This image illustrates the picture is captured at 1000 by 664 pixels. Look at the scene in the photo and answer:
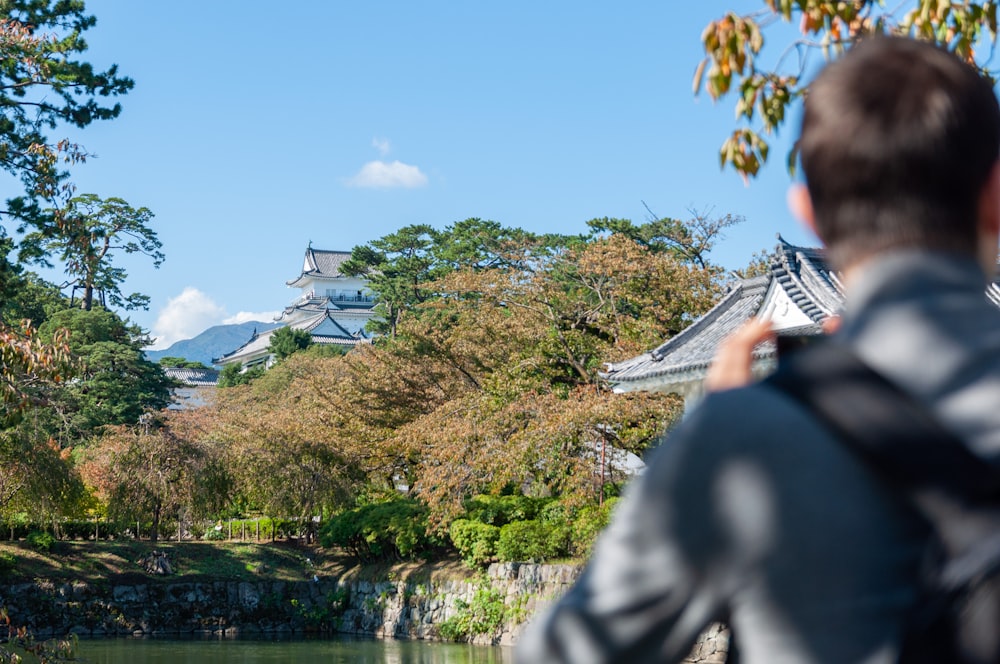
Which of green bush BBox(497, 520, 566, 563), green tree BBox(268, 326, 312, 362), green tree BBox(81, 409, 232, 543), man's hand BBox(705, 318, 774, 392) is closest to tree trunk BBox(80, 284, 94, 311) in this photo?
green tree BBox(268, 326, 312, 362)

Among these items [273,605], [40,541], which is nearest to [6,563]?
[40,541]

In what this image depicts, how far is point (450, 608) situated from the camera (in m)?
17.1

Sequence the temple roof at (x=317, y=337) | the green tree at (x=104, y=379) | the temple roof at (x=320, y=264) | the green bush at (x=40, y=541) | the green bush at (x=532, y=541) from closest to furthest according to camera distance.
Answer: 1. the green bush at (x=532, y=541)
2. the green bush at (x=40, y=541)
3. the green tree at (x=104, y=379)
4. the temple roof at (x=317, y=337)
5. the temple roof at (x=320, y=264)

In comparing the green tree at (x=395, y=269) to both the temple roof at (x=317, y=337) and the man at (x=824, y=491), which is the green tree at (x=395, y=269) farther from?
the man at (x=824, y=491)

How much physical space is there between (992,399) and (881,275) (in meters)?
0.11

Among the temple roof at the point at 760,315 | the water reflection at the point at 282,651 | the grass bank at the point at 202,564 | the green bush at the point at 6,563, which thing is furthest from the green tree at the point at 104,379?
the temple roof at the point at 760,315

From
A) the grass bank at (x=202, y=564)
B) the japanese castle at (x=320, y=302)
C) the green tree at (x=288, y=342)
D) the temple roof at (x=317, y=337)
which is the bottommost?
the grass bank at (x=202, y=564)

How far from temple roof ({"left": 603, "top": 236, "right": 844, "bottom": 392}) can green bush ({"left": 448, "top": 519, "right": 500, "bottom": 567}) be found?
5.89 m

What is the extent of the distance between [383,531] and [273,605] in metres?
2.54

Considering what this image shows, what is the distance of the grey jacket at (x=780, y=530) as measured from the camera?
25.6 inches

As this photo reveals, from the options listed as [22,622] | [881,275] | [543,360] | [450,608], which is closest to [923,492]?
[881,275]

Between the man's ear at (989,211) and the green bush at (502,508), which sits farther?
the green bush at (502,508)

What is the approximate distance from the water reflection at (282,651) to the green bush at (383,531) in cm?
180

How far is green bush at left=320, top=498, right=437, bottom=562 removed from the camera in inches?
707
